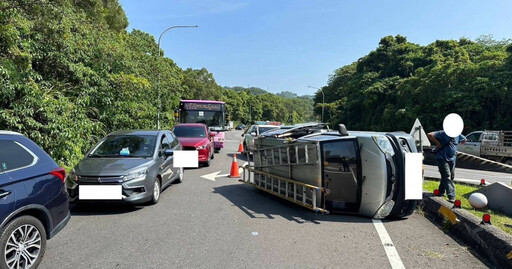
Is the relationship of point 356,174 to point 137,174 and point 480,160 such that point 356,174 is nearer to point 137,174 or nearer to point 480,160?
point 137,174

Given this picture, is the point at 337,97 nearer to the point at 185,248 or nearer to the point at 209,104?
the point at 209,104

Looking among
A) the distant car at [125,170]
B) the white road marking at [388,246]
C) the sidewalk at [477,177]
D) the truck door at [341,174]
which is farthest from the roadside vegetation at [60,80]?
the sidewalk at [477,177]

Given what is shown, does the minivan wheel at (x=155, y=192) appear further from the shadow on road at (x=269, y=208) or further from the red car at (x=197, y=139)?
the red car at (x=197, y=139)

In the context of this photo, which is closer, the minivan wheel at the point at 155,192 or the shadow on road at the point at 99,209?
the shadow on road at the point at 99,209

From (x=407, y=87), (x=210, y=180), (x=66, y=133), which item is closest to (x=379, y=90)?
(x=407, y=87)

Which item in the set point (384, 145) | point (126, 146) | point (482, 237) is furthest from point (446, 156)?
point (126, 146)

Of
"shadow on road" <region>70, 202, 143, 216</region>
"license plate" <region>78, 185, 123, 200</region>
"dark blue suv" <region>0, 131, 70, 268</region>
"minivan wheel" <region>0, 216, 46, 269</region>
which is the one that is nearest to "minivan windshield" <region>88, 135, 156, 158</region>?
"shadow on road" <region>70, 202, 143, 216</region>

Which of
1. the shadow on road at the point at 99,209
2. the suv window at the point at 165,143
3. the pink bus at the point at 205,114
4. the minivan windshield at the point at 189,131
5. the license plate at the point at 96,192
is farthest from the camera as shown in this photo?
the pink bus at the point at 205,114

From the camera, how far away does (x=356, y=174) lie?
5.74 meters

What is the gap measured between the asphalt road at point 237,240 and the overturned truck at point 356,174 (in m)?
0.28

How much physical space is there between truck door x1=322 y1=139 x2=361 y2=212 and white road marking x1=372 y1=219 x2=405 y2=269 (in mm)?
565

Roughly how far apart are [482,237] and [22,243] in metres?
5.51

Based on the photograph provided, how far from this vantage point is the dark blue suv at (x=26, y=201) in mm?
3279

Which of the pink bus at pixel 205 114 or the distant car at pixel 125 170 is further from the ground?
the pink bus at pixel 205 114
